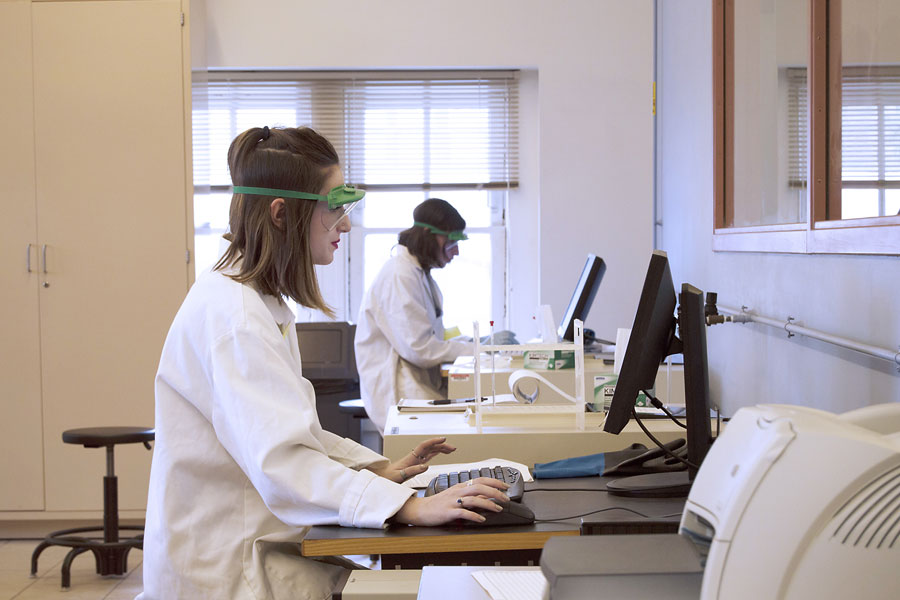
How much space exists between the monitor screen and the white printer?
742 mm

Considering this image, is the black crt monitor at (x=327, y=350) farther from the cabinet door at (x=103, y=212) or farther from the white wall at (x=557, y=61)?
the white wall at (x=557, y=61)

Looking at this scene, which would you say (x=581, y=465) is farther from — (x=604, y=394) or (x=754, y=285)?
(x=754, y=285)

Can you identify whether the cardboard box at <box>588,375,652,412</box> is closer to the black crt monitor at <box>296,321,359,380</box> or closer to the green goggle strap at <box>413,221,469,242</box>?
the green goggle strap at <box>413,221,469,242</box>

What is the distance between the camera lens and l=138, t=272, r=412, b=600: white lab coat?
136cm

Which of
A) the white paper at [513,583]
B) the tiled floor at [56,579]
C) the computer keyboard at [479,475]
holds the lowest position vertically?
the tiled floor at [56,579]

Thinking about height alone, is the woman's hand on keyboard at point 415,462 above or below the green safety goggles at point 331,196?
below

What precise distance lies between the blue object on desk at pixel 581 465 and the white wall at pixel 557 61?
9.39 feet

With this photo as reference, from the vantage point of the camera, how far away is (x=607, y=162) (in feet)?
15.2

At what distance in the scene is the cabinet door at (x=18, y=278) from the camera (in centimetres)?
379

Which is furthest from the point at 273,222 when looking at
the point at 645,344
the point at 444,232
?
the point at 444,232

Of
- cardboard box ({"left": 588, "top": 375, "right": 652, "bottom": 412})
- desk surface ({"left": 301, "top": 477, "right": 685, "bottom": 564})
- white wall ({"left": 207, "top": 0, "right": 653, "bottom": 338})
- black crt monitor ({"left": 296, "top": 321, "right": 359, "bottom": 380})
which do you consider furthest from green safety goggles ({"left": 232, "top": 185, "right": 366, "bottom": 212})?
white wall ({"left": 207, "top": 0, "right": 653, "bottom": 338})

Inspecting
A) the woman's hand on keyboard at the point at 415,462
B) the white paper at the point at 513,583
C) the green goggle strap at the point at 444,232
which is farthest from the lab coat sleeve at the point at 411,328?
the white paper at the point at 513,583

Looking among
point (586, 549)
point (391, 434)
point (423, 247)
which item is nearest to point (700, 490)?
point (586, 549)

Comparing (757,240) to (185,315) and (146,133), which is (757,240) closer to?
(185,315)
